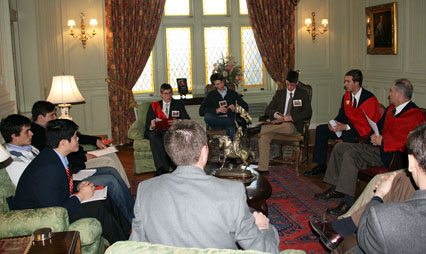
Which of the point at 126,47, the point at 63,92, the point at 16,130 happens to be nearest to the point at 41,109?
the point at 16,130

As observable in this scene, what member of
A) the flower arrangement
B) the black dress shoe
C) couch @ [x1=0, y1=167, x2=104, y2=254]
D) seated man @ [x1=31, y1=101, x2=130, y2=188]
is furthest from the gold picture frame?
couch @ [x1=0, y1=167, x2=104, y2=254]

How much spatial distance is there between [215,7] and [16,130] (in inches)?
255

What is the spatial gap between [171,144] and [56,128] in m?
1.77

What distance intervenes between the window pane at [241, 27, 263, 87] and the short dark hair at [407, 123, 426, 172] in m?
7.83

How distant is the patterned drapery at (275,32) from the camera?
31.2ft

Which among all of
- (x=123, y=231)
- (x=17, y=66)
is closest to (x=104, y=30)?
(x=17, y=66)

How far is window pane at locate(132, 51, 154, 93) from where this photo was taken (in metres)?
9.62

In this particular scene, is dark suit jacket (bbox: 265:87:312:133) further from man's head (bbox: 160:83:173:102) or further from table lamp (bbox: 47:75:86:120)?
table lamp (bbox: 47:75:86:120)

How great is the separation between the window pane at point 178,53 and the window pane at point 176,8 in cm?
29

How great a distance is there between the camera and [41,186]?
342cm

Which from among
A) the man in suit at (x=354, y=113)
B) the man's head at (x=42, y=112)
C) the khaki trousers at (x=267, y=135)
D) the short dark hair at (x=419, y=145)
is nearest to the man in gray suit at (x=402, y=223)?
the short dark hair at (x=419, y=145)

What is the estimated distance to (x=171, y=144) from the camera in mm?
2375

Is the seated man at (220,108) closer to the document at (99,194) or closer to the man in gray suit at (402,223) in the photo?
the document at (99,194)

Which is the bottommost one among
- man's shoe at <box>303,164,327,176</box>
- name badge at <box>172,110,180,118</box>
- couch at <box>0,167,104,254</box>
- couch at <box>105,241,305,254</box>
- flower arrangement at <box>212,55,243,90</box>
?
man's shoe at <box>303,164,327,176</box>
